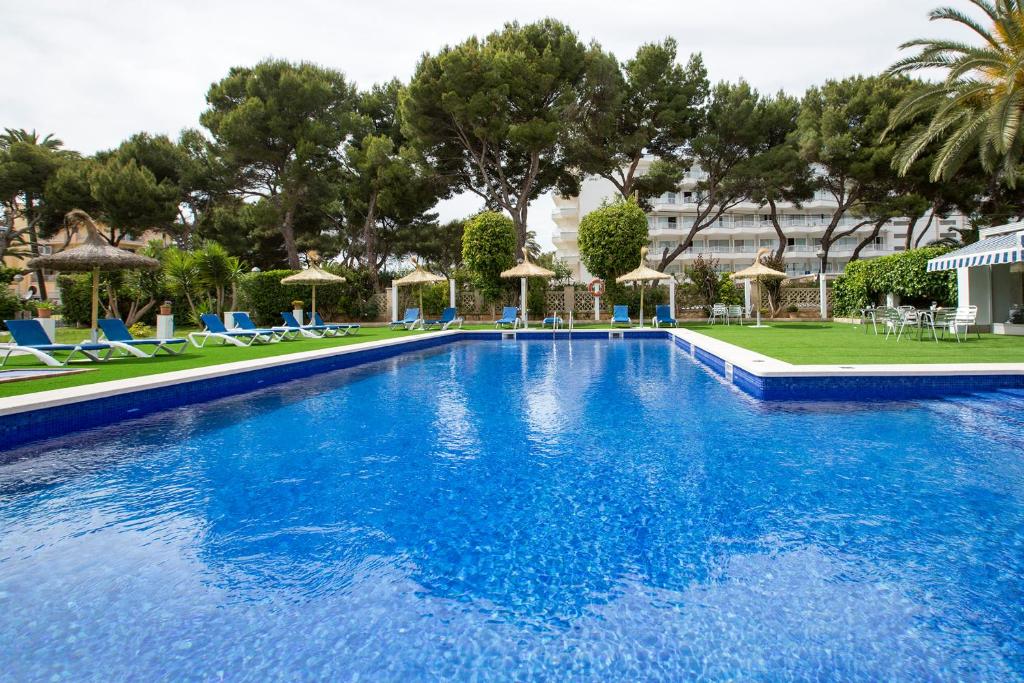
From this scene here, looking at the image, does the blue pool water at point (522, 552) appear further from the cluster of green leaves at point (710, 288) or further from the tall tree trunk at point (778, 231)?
the tall tree trunk at point (778, 231)

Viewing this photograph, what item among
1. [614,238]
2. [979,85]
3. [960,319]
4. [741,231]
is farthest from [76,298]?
[741,231]

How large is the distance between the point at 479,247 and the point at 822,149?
15.3 metres

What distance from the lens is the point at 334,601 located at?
2406mm

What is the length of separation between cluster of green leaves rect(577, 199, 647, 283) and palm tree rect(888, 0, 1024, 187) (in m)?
8.32

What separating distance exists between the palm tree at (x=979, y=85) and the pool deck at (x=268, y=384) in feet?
34.5

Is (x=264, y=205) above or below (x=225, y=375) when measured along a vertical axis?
above

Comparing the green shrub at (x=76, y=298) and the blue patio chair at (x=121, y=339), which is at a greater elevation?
the green shrub at (x=76, y=298)

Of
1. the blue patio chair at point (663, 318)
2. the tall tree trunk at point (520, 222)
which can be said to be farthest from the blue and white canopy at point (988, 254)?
the tall tree trunk at point (520, 222)

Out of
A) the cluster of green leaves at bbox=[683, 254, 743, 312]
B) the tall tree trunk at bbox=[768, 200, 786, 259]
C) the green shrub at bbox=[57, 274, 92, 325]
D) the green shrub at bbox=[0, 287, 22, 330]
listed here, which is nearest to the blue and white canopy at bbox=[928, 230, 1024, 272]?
the cluster of green leaves at bbox=[683, 254, 743, 312]

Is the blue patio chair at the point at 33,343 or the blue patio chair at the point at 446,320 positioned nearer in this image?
the blue patio chair at the point at 33,343

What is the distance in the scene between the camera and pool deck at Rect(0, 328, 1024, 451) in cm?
550

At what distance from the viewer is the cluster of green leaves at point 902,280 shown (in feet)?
50.7

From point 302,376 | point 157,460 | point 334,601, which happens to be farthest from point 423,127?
point 334,601

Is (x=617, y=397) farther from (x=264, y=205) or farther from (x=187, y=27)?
(x=264, y=205)
